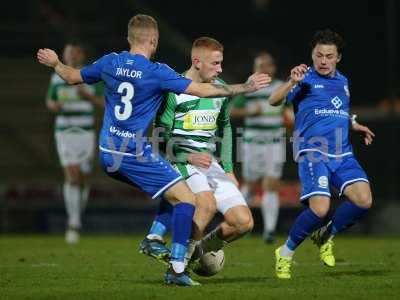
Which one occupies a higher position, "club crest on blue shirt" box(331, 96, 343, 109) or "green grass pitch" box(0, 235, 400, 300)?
"club crest on blue shirt" box(331, 96, 343, 109)

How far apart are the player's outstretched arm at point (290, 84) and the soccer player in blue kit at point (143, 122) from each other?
63 cm

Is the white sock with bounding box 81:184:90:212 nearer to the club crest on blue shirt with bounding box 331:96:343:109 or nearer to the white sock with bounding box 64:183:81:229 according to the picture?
the white sock with bounding box 64:183:81:229

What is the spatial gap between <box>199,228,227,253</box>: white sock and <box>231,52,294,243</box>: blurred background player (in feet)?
20.6

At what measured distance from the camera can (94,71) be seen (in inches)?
367

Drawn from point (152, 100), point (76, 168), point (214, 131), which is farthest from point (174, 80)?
point (76, 168)

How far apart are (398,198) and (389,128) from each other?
111 centimetres

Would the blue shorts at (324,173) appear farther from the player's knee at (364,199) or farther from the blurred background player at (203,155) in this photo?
the blurred background player at (203,155)

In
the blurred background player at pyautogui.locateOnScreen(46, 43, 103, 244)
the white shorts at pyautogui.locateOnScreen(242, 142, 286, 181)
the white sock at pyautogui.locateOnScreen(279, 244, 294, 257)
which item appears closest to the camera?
the white sock at pyautogui.locateOnScreen(279, 244, 294, 257)

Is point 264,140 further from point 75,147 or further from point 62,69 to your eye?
point 62,69

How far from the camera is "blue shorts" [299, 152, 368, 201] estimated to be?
999 cm

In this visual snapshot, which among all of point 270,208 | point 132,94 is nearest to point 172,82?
point 132,94

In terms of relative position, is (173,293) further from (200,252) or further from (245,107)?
(245,107)

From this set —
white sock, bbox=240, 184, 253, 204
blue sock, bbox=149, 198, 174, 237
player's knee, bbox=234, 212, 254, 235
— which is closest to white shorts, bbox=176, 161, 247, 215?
player's knee, bbox=234, 212, 254, 235

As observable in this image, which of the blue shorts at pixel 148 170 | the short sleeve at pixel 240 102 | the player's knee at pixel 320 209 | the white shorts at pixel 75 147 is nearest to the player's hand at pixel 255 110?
the short sleeve at pixel 240 102
